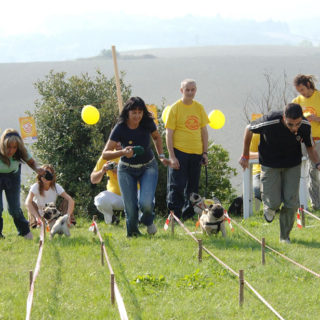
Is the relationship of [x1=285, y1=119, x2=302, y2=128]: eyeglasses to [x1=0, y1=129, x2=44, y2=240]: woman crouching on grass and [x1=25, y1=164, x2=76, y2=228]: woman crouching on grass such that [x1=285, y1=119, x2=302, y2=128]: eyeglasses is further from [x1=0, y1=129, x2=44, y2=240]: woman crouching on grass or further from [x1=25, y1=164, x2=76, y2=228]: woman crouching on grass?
[x1=25, y1=164, x2=76, y2=228]: woman crouching on grass

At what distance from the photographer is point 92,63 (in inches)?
944

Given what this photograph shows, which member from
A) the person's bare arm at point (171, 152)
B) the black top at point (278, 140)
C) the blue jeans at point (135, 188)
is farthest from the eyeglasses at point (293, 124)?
the person's bare arm at point (171, 152)

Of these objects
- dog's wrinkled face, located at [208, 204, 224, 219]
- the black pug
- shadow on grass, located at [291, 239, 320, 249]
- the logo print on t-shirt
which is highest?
the logo print on t-shirt

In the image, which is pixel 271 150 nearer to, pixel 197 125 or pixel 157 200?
pixel 197 125

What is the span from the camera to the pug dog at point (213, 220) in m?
7.19

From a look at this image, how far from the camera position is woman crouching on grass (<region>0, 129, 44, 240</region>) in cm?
747

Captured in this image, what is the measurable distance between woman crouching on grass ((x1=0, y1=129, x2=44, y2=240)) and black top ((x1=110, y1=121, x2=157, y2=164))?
3.46 feet

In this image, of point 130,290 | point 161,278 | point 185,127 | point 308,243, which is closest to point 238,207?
point 185,127

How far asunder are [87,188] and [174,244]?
13.3ft

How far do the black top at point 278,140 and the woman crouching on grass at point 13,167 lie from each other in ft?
8.92

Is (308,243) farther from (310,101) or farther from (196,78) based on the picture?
(196,78)

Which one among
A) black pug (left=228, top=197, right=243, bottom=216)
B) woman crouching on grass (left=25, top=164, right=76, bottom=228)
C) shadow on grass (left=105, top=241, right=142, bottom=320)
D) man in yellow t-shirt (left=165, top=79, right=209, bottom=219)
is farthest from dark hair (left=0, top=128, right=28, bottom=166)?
black pug (left=228, top=197, right=243, bottom=216)

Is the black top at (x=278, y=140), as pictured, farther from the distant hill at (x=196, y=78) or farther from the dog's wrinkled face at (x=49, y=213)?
the distant hill at (x=196, y=78)

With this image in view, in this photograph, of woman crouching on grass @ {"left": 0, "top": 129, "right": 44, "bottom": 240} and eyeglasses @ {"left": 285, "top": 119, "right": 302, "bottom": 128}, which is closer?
eyeglasses @ {"left": 285, "top": 119, "right": 302, "bottom": 128}
